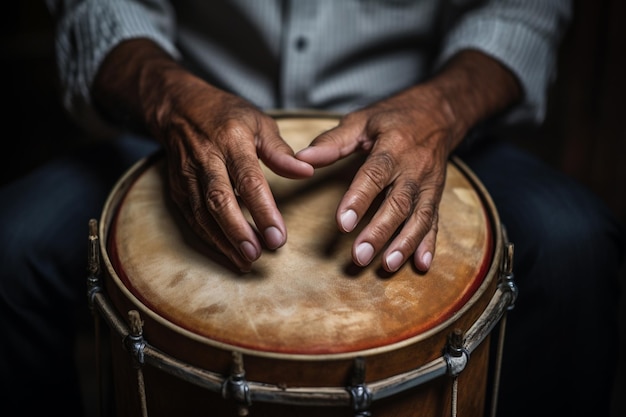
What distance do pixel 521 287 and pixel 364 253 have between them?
38 cm

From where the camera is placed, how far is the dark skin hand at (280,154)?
644 mm

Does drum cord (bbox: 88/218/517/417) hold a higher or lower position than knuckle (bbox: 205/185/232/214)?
lower

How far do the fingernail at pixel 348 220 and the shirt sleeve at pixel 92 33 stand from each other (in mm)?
504

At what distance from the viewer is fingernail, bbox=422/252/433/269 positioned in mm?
644

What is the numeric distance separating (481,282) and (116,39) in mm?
648

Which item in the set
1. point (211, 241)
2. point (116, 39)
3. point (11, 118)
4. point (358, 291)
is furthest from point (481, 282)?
point (11, 118)

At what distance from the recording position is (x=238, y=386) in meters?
0.54

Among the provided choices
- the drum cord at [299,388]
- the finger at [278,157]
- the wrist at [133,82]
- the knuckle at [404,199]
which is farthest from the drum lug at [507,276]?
the wrist at [133,82]

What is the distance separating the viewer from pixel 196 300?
23.7 inches

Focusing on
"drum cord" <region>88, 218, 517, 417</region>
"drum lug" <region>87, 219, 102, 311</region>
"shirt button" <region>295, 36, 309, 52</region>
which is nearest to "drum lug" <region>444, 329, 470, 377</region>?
"drum cord" <region>88, 218, 517, 417</region>

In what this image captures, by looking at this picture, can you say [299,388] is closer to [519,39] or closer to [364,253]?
[364,253]

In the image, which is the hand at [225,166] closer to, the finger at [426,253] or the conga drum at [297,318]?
the conga drum at [297,318]

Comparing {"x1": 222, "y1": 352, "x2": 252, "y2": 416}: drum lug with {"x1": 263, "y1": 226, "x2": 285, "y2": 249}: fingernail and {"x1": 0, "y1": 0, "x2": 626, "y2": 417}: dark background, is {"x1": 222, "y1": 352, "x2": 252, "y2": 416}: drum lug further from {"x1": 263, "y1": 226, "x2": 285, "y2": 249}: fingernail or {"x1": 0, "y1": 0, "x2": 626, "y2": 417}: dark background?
{"x1": 0, "y1": 0, "x2": 626, "y2": 417}: dark background

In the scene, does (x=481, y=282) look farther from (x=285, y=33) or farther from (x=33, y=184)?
(x=33, y=184)
